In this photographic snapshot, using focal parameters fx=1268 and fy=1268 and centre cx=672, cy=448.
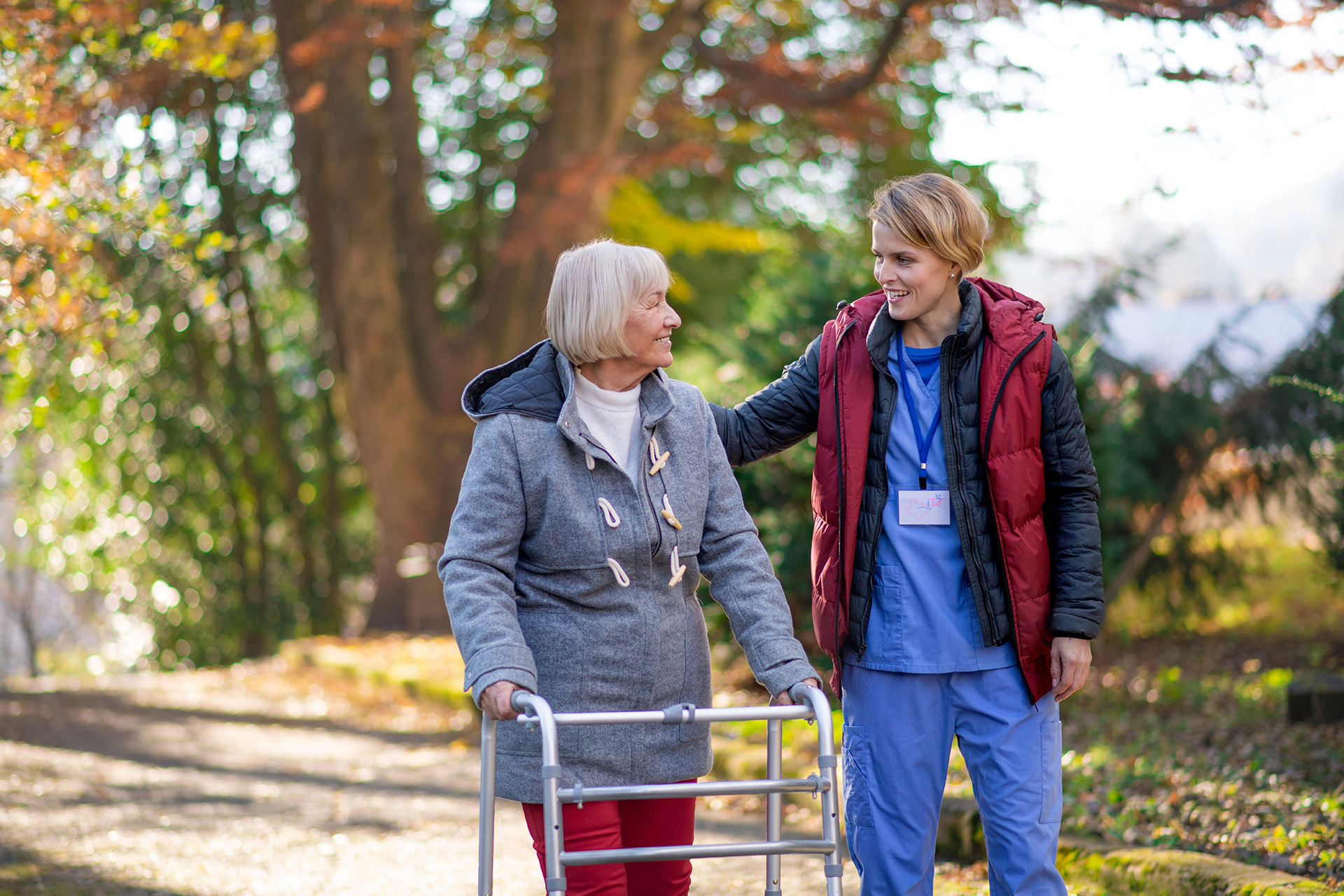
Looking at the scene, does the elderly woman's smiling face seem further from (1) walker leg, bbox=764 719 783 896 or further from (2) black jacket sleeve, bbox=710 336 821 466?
(1) walker leg, bbox=764 719 783 896

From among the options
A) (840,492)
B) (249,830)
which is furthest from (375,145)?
(840,492)

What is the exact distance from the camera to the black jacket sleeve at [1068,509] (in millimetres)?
2848

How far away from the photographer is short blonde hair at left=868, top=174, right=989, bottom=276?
9.38ft

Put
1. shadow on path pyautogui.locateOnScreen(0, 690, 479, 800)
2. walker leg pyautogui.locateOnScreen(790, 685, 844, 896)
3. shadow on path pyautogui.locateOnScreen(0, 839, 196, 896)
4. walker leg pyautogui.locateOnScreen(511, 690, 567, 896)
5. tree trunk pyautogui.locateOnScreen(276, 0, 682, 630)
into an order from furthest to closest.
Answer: tree trunk pyautogui.locateOnScreen(276, 0, 682, 630) < shadow on path pyautogui.locateOnScreen(0, 690, 479, 800) < shadow on path pyautogui.locateOnScreen(0, 839, 196, 896) < walker leg pyautogui.locateOnScreen(790, 685, 844, 896) < walker leg pyautogui.locateOnScreen(511, 690, 567, 896)

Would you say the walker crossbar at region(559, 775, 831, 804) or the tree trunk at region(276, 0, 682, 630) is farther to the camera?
the tree trunk at region(276, 0, 682, 630)

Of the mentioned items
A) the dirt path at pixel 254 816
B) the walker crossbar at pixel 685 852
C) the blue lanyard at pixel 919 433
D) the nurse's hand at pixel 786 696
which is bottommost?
the dirt path at pixel 254 816

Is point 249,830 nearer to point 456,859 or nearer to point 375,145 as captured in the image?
point 456,859

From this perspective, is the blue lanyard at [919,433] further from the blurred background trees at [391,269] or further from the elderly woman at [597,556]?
the blurred background trees at [391,269]

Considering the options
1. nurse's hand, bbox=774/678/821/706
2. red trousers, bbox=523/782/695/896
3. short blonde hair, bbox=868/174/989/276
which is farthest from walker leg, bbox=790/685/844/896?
short blonde hair, bbox=868/174/989/276

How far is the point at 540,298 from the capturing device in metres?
10.9

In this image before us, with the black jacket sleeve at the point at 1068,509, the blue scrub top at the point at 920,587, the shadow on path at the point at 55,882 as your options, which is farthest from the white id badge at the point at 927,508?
the shadow on path at the point at 55,882

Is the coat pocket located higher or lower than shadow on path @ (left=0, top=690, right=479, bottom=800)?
higher

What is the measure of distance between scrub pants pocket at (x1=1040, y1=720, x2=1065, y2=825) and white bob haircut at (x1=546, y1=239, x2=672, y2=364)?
1.31 metres

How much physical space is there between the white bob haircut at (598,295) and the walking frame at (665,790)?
2.45 ft
